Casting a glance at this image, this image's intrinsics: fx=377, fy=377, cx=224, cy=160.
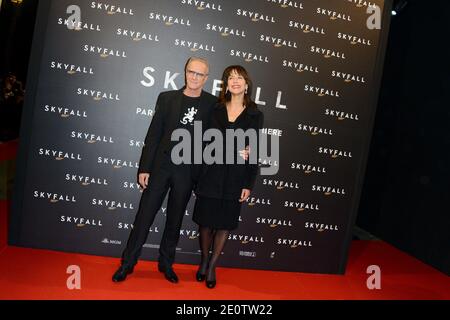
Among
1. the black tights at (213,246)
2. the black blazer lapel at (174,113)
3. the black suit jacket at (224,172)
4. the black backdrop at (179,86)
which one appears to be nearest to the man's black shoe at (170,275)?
the black tights at (213,246)

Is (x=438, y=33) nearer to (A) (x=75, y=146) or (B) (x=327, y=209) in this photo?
(B) (x=327, y=209)

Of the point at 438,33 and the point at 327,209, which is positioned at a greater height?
the point at 438,33

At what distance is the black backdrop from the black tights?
40 centimetres

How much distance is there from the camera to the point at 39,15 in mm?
3145

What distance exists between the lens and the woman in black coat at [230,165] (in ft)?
9.46

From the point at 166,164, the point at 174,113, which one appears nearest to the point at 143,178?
the point at 166,164

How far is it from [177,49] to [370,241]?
12.6 ft

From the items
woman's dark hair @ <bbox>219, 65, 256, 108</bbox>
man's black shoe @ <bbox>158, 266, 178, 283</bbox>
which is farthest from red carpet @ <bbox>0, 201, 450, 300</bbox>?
woman's dark hair @ <bbox>219, 65, 256, 108</bbox>

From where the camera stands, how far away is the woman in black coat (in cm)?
288

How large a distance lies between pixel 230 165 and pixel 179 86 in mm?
945

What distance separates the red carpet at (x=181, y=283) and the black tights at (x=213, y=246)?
0.13 metres

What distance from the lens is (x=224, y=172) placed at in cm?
290

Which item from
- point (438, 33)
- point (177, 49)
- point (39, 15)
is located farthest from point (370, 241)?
point (39, 15)
